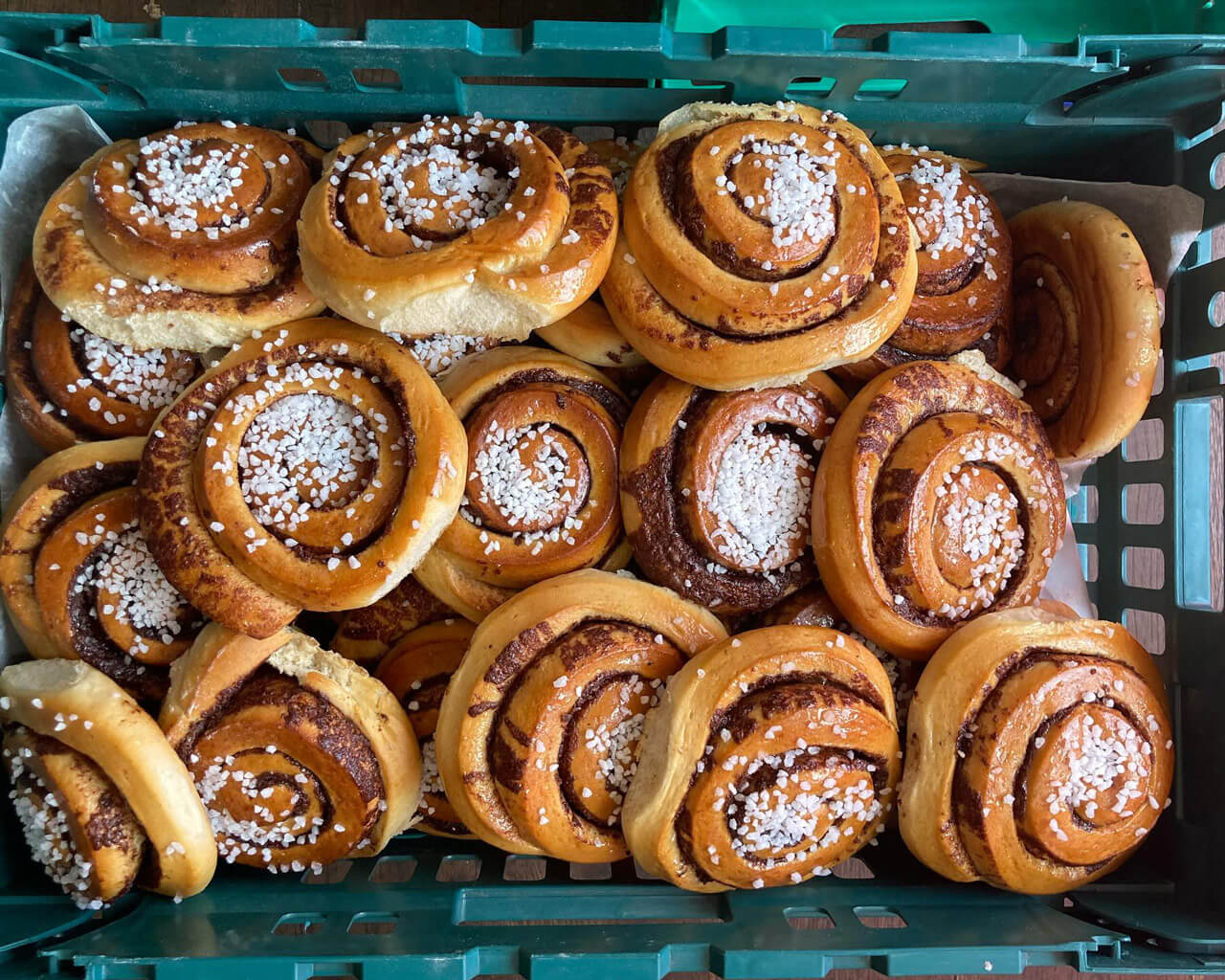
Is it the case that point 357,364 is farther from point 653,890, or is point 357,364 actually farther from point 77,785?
point 653,890

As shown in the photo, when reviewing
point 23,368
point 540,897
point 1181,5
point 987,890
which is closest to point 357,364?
point 23,368

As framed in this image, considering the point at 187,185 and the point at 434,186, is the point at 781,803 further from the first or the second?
the point at 187,185

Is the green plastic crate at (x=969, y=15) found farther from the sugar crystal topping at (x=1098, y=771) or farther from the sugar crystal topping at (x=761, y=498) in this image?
the sugar crystal topping at (x=1098, y=771)

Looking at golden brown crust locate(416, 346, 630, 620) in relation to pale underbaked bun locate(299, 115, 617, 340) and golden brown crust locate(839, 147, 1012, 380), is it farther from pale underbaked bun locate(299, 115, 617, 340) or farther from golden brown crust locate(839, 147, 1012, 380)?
golden brown crust locate(839, 147, 1012, 380)

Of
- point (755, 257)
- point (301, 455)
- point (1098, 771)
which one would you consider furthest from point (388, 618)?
point (1098, 771)

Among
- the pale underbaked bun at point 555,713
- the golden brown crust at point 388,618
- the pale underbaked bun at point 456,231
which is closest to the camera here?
the pale underbaked bun at point 456,231

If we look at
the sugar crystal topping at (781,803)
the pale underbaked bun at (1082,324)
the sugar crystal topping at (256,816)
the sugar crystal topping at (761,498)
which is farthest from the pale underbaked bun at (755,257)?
the sugar crystal topping at (256,816)
